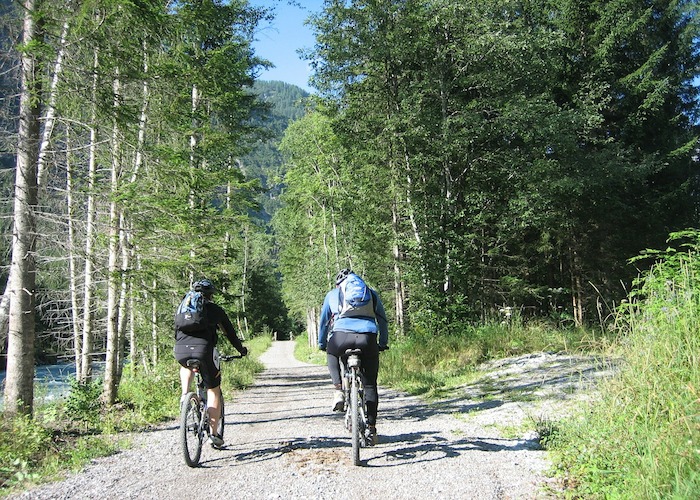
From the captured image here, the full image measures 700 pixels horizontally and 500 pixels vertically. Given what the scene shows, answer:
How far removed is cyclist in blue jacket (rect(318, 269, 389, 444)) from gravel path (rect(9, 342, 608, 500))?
1.84 feet

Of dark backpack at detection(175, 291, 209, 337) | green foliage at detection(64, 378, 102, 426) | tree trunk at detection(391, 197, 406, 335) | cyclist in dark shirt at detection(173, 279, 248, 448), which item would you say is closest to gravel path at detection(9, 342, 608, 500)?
cyclist in dark shirt at detection(173, 279, 248, 448)

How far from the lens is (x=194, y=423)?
4.67m

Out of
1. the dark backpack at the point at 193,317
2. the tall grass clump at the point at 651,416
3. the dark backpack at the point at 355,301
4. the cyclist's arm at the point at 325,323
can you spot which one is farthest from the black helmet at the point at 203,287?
the tall grass clump at the point at 651,416

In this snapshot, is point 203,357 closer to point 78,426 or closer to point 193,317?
point 193,317

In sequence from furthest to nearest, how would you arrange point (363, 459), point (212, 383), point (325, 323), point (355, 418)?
point (325, 323) → point (212, 383) → point (363, 459) → point (355, 418)

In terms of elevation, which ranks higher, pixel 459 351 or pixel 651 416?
pixel 651 416

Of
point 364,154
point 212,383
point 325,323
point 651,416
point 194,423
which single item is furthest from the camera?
point 364,154

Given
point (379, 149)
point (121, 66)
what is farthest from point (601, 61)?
point (121, 66)

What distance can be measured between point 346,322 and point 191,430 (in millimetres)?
1869

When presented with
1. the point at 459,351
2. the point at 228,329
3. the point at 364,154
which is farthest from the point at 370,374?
the point at 364,154

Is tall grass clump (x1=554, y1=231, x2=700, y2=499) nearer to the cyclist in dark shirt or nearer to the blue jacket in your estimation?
the blue jacket

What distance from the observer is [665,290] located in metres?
4.36

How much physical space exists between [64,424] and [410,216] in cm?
1038

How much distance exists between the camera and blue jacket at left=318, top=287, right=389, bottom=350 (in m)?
4.70
